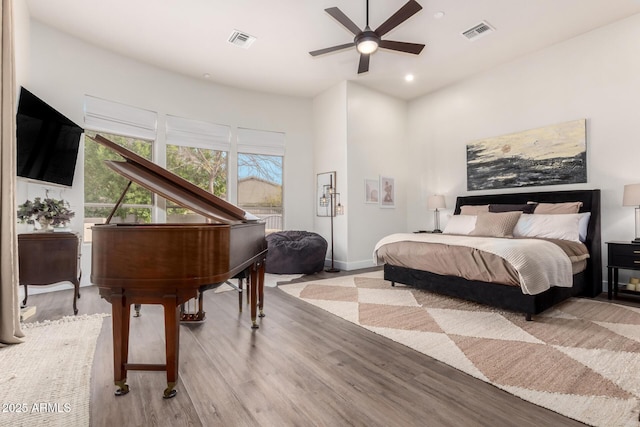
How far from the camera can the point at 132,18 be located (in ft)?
12.1

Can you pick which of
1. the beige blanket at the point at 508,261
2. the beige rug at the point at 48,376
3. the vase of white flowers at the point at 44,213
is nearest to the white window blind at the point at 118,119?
the vase of white flowers at the point at 44,213

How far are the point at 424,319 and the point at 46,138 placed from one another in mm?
4577

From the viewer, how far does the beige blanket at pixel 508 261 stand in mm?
2635

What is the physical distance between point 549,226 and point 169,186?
4.36 meters

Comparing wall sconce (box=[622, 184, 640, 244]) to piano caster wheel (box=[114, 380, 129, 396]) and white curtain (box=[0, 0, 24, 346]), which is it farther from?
white curtain (box=[0, 0, 24, 346])

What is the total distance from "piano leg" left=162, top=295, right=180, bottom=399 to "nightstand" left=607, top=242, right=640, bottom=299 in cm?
442

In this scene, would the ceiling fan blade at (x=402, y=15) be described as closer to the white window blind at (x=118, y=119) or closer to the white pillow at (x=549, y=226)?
the white pillow at (x=549, y=226)

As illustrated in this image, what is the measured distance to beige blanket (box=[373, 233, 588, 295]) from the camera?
263 cm

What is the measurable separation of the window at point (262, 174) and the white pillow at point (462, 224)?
10.6ft

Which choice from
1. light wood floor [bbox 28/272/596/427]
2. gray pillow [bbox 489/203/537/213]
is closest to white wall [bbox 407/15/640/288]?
gray pillow [bbox 489/203/537/213]

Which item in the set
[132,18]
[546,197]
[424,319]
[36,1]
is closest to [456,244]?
[424,319]

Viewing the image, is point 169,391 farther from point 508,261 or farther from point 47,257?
point 508,261

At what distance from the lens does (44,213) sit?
3000 millimetres

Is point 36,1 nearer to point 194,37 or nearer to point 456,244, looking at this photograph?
point 194,37
